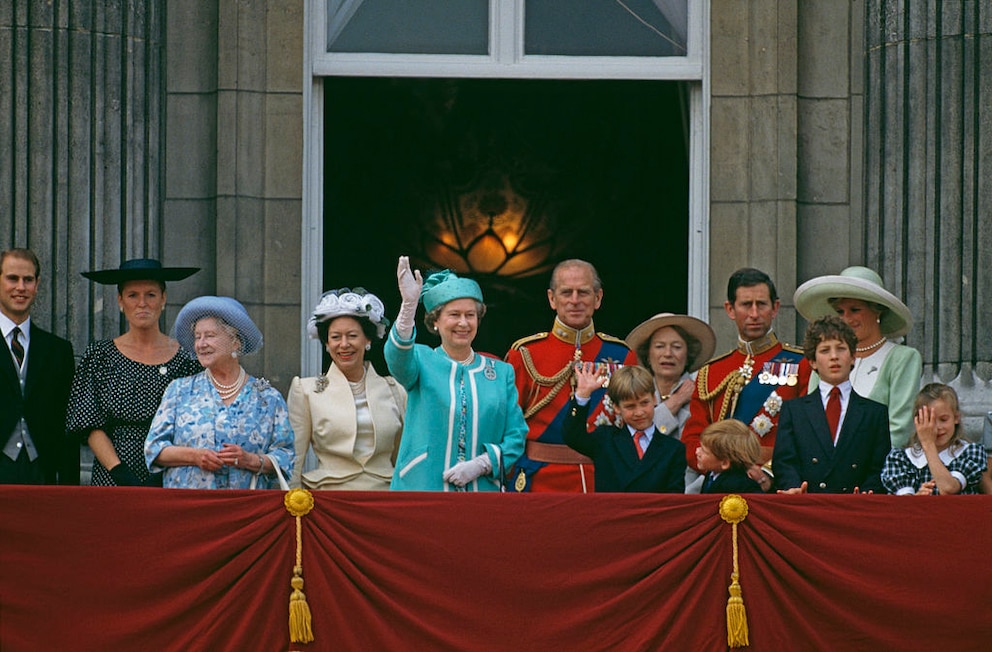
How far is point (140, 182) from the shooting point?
10.9 m

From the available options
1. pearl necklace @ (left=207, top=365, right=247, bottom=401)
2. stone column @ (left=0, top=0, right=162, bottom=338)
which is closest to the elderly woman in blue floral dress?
pearl necklace @ (left=207, top=365, right=247, bottom=401)

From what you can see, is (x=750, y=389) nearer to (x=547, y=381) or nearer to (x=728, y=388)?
(x=728, y=388)

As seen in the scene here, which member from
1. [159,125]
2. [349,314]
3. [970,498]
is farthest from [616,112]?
[970,498]

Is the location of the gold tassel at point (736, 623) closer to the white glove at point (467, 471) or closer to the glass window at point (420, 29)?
the white glove at point (467, 471)

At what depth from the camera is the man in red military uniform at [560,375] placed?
9.48 metres

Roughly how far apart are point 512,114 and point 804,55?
4.31 meters

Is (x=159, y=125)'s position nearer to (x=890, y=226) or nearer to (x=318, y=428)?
(x=318, y=428)

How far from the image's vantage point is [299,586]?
8.39 meters

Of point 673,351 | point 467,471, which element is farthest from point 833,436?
point 467,471

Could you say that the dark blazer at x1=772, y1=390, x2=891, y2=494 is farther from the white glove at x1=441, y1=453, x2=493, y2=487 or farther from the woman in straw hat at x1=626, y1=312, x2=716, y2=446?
the white glove at x1=441, y1=453, x2=493, y2=487

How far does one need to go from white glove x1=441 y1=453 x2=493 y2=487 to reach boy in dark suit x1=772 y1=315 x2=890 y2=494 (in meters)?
1.28

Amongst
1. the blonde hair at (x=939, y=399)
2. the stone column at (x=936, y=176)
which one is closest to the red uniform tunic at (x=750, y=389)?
the blonde hair at (x=939, y=399)

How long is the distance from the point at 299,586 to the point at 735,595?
181cm

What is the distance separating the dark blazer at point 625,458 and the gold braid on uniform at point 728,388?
2.38ft
